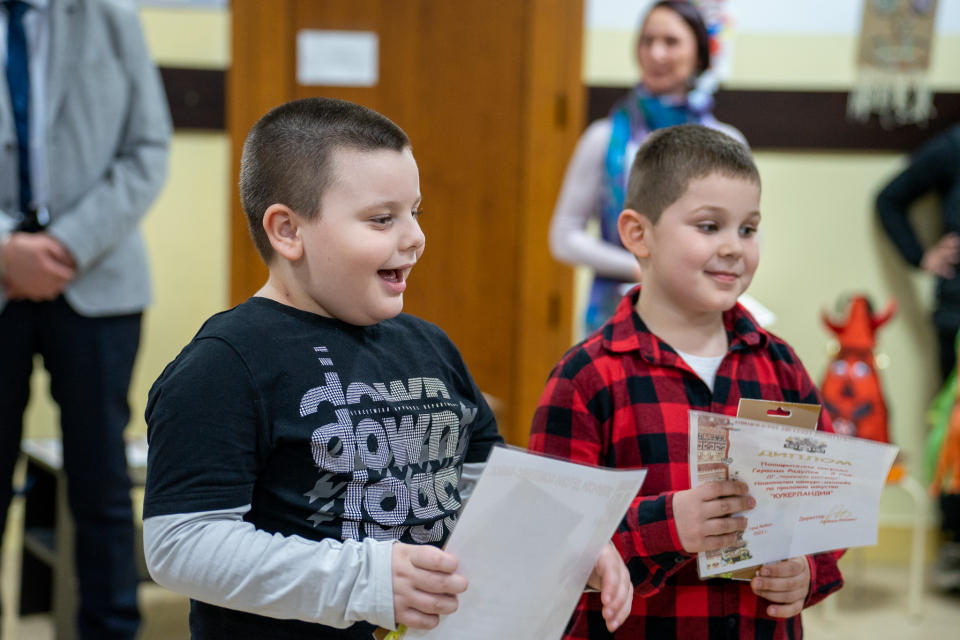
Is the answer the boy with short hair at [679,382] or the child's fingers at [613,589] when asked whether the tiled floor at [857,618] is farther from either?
the child's fingers at [613,589]

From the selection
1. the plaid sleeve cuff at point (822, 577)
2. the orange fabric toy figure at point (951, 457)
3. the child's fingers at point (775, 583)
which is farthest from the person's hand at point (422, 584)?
the orange fabric toy figure at point (951, 457)

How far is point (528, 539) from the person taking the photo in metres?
0.87

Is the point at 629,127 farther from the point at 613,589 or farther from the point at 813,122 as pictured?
the point at 613,589

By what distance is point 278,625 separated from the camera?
931mm

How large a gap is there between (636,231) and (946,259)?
7.19 ft

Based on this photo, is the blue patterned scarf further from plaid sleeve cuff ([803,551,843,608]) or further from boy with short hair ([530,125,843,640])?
plaid sleeve cuff ([803,551,843,608])

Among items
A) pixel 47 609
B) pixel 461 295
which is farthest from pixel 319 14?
pixel 47 609

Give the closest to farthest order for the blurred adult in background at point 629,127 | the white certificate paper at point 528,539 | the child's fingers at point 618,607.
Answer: the white certificate paper at point 528,539 < the child's fingers at point 618,607 < the blurred adult in background at point 629,127

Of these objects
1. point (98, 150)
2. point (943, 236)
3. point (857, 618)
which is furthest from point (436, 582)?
point (943, 236)

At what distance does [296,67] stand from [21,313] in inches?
66.3

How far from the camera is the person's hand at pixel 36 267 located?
183 cm

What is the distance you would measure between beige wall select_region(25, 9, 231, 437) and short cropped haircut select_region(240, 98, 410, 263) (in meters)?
2.25
